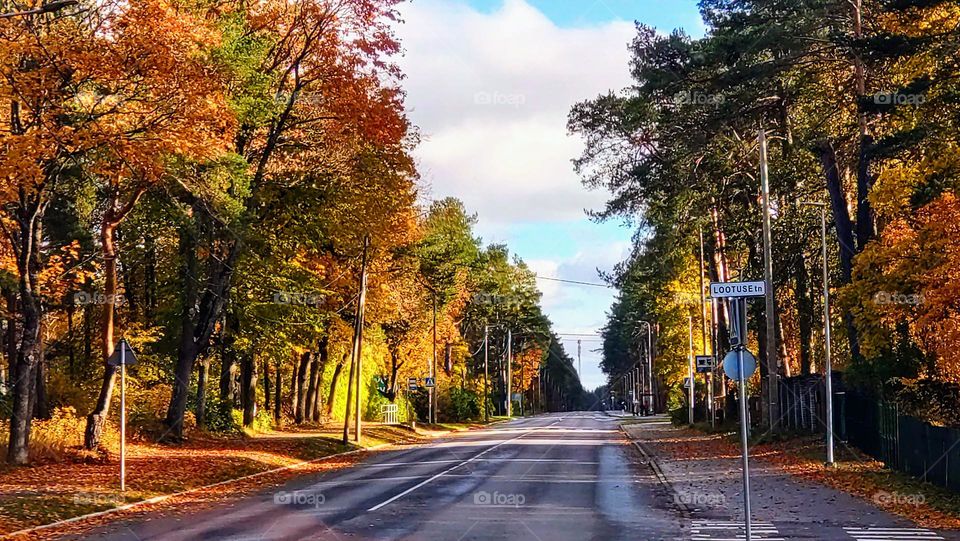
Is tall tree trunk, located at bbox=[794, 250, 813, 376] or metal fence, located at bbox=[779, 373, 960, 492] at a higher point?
tall tree trunk, located at bbox=[794, 250, 813, 376]

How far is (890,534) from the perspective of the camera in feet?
47.0

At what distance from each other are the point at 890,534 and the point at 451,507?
7.78m

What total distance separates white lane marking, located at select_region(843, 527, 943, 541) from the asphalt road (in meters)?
2.63

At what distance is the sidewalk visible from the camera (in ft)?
48.1

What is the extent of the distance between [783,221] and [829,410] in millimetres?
12311

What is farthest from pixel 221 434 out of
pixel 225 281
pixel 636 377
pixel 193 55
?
pixel 636 377

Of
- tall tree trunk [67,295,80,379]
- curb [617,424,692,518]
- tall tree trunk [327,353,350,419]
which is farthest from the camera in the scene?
tall tree trunk [327,353,350,419]

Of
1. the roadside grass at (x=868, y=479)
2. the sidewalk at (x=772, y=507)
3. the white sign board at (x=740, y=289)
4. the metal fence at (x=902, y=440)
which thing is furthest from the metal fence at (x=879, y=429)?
the white sign board at (x=740, y=289)

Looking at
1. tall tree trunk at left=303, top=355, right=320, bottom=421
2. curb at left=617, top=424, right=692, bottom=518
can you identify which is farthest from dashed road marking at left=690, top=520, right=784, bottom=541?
tall tree trunk at left=303, top=355, right=320, bottom=421

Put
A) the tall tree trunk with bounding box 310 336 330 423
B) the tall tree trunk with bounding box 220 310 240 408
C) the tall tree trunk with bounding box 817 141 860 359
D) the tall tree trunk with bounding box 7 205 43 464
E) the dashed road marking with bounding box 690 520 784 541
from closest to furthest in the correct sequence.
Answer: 1. the dashed road marking with bounding box 690 520 784 541
2. the tall tree trunk with bounding box 7 205 43 464
3. the tall tree trunk with bounding box 817 141 860 359
4. the tall tree trunk with bounding box 220 310 240 408
5. the tall tree trunk with bounding box 310 336 330 423

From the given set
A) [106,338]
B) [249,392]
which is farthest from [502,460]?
[249,392]

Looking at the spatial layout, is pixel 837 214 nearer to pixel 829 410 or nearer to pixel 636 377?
pixel 829 410

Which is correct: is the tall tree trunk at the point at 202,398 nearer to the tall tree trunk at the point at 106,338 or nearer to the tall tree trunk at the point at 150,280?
the tall tree trunk at the point at 150,280

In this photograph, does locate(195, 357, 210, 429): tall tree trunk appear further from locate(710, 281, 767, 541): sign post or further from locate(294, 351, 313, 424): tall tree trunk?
locate(710, 281, 767, 541): sign post
